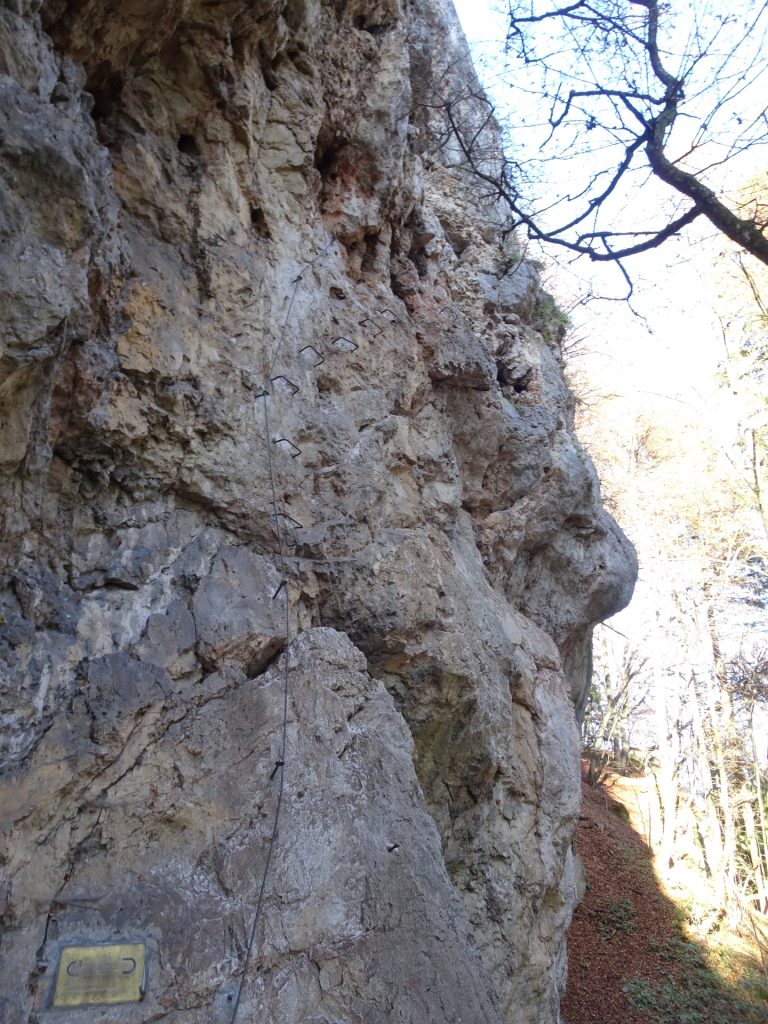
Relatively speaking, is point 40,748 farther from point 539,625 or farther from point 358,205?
point 539,625

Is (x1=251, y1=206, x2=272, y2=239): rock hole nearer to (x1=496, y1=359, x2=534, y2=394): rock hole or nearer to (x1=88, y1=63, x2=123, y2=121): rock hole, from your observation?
(x1=88, y1=63, x2=123, y2=121): rock hole

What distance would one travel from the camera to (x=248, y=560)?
411 cm

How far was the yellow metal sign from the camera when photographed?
2.69 metres

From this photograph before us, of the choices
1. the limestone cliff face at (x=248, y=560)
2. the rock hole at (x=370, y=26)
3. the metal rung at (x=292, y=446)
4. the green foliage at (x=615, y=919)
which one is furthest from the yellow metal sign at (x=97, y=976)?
the green foliage at (x=615, y=919)

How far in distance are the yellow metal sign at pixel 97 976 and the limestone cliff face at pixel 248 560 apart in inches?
1.8

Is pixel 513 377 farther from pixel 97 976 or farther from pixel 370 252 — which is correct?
pixel 97 976

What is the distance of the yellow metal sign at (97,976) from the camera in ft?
8.84

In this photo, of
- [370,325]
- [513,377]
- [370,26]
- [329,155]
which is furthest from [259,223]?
[513,377]

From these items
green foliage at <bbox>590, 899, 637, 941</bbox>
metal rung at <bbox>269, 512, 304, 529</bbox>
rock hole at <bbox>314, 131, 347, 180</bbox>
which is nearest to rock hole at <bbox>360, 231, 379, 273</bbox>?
rock hole at <bbox>314, 131, 347, 180</bbox>

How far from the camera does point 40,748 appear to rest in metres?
2.99

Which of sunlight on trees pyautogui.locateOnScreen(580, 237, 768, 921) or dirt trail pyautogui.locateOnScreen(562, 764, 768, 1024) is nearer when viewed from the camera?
dirt trail pyautogui.locateOnScreen(562, 764, 768, 1024)

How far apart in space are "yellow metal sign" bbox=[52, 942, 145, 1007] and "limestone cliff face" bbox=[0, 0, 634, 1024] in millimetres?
Result: 46

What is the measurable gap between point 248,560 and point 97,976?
205 cm

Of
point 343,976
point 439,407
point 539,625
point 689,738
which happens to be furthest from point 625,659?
point 343,976
